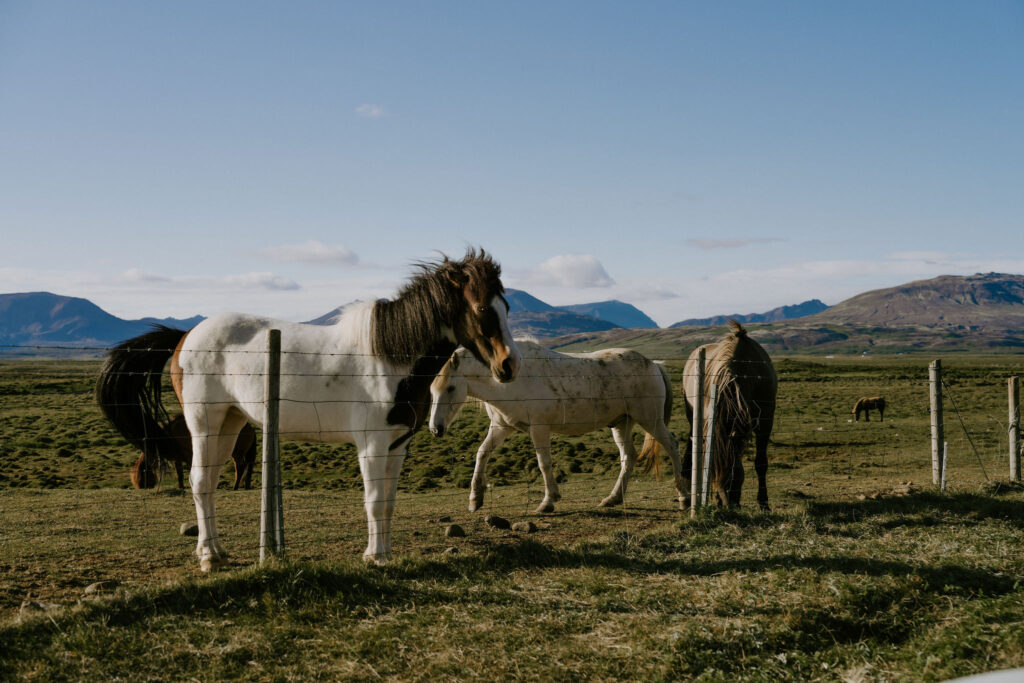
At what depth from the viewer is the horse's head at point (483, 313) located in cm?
590

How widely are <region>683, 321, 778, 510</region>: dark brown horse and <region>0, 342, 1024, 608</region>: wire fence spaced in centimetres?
17

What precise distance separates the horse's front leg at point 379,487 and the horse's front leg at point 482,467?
11.0 feet

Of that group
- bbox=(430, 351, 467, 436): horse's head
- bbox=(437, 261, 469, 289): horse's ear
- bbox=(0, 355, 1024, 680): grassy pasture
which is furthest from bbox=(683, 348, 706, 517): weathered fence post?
bbox=(437, 261, 469, 289): horse's ear

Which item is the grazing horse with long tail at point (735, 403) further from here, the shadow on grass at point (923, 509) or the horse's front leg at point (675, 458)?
the shadow on grass at point (923, 509)

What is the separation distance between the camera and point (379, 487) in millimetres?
5781

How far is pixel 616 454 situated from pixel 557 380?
7.22m

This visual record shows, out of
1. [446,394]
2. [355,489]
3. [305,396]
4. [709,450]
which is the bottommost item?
[355,489]

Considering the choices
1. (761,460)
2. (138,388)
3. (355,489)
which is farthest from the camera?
(355,489)

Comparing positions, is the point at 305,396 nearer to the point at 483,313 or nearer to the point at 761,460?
the point at 483,313

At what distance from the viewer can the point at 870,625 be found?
452 centimetres

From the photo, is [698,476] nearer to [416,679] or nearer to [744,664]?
[744,664]

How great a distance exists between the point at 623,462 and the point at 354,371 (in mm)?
5004

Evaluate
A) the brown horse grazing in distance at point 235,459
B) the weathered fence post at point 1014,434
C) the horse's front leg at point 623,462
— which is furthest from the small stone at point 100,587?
the weathered fence post at point 1014,434

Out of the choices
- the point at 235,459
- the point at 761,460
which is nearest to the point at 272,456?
the point at 761,460
